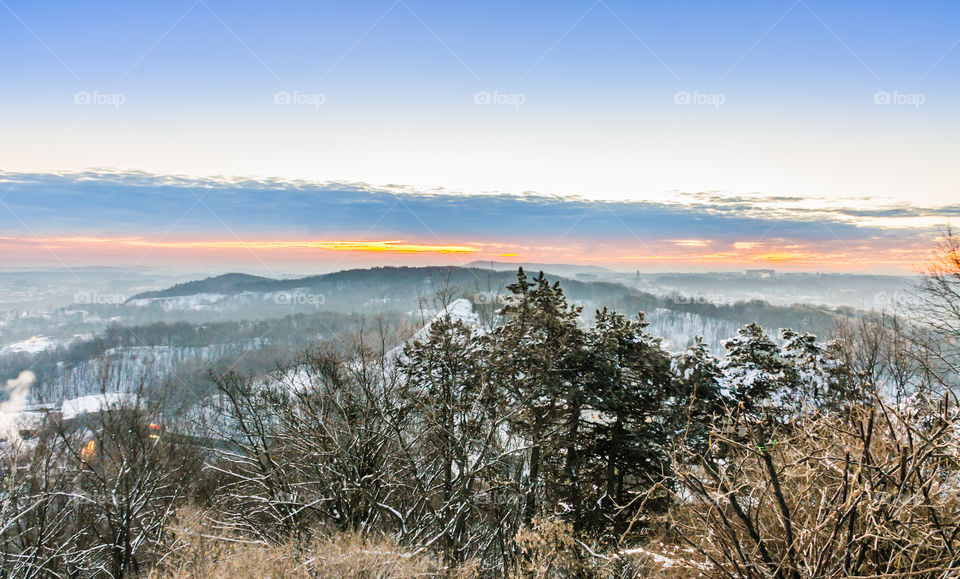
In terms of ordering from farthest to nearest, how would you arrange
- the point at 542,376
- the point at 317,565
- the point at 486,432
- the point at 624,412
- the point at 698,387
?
the point at 624,412 → the point at 698,387 → the point at 542,376 → the point at 486,432 → the point at 317,565

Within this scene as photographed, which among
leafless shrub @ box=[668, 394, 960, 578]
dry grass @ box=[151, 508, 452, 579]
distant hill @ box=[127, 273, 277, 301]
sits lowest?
distant hill @ box=[127, 273, 277, 301]

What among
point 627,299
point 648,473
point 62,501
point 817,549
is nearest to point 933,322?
point 648,473

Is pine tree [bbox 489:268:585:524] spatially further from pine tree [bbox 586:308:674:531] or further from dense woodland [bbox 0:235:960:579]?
pine tree [bbox 586:308:674:531]

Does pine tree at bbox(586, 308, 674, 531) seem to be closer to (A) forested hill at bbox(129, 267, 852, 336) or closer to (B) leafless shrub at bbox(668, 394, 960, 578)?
(A) forested hill at bbox(129, 267, 852, 336)

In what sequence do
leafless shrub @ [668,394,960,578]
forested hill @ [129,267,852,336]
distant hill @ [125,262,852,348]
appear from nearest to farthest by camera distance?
leafless shrub @ [668,394,960,578], forested hill @ [129,267,852,336], distant hill @ [125,262,852,348]

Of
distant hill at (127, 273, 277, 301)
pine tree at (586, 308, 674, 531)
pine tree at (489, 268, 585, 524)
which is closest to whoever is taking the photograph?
pine tree at (586, 308, 674, 531)

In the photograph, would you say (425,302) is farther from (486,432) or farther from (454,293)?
(486,432)

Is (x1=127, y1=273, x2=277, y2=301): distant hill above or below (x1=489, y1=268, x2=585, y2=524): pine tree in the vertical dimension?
below

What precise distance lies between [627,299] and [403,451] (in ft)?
276

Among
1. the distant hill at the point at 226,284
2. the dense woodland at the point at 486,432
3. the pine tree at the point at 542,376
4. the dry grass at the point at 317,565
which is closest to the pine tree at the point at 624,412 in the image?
the dense woodland at the point at 486,432

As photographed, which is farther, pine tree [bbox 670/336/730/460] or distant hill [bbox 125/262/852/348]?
distant hill [bbox 125/262/852/348]

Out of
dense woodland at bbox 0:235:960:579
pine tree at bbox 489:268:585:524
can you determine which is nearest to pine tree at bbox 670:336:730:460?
dense woodland at bbox 0:235:960:579

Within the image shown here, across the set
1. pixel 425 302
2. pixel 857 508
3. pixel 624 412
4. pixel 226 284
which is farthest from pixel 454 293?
pixel 226 284

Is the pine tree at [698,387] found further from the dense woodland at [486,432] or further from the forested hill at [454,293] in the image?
the forested hill at [454,293]
